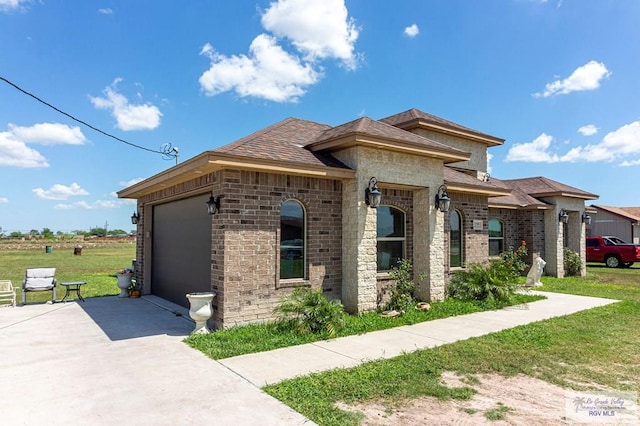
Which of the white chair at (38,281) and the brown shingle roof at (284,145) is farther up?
the brown shingle roof at (284,145)

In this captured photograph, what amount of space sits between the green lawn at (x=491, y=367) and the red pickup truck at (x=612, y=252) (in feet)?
59.6

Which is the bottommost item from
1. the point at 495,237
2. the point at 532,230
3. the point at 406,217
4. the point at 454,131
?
the point at 495,237

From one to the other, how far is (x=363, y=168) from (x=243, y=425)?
19.0 ft

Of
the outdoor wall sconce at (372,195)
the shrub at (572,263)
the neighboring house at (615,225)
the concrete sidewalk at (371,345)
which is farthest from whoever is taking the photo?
the neighboring house at (615,225)

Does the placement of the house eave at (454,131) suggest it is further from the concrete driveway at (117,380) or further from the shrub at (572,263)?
the concrete driveway at (117,380)

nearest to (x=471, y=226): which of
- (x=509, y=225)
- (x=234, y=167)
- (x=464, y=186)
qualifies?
(x=464, y=186)

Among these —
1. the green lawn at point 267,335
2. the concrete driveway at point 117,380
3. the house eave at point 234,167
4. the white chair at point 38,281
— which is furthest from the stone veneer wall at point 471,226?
the white chair at point 38,281

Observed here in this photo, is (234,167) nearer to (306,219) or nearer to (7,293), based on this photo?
(306,219)

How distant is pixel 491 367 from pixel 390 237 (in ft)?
15.2

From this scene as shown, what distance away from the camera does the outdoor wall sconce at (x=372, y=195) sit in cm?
812

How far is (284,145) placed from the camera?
8.50 metres

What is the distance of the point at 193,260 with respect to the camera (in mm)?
9328

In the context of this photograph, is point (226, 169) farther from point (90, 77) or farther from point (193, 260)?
point (90, 77)

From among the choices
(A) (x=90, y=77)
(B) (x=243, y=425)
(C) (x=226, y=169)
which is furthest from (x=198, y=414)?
(A) (x=90, y=77)
